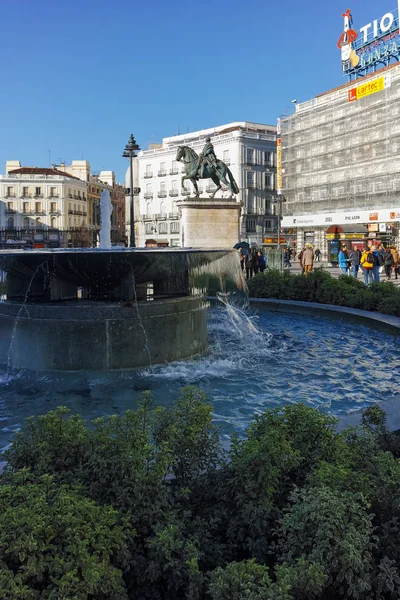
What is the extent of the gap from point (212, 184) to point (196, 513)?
221 ft

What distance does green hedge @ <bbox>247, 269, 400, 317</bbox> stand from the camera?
37.9 feet

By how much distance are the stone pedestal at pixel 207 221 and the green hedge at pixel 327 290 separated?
1101 centimetres

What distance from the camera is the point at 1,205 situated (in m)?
85.9

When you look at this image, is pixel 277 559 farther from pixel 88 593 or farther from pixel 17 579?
pixel 17 579

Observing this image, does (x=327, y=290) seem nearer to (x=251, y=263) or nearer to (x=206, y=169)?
(x=251, y=263)

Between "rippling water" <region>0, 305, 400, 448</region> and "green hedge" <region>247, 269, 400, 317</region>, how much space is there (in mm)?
1884

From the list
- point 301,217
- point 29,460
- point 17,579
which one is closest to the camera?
point 17,579

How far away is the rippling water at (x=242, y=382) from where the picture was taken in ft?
19.3

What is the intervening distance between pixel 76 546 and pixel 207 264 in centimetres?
738

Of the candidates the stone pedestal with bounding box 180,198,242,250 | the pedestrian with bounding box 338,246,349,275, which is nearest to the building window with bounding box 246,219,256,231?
the stone pedestal with bounding box 180,198,242,250

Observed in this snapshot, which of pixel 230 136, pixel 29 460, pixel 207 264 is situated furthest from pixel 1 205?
pixel 29 460

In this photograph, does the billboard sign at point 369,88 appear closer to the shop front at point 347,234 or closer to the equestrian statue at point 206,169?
the shop front at point 347,234

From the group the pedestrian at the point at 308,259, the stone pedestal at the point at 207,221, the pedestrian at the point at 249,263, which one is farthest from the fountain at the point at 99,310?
the stone pedestal at the point at 207,221

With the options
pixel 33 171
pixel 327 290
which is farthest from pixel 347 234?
pixel 33 171
